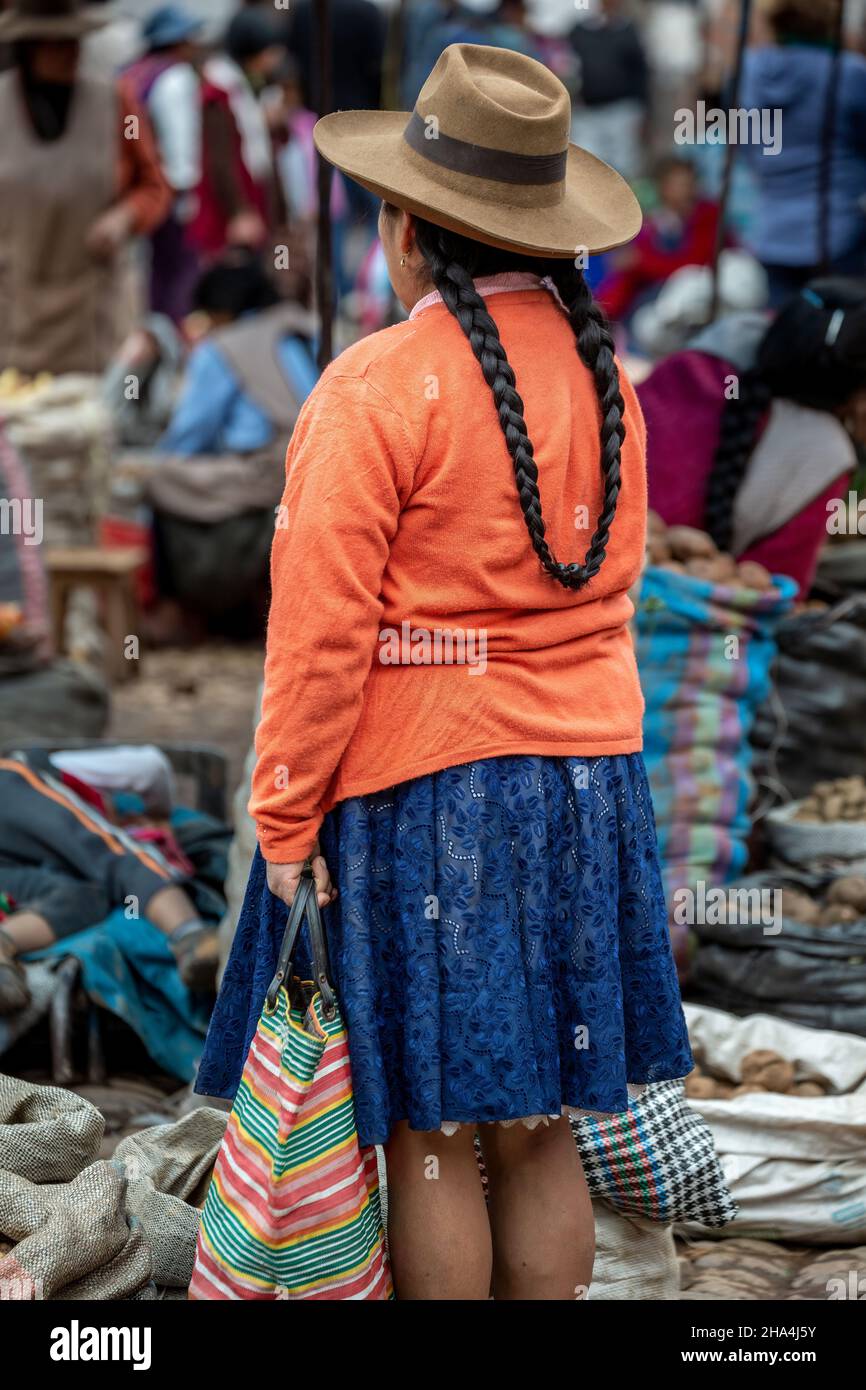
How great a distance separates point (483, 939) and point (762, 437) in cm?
215

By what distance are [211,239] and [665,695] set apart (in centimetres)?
633

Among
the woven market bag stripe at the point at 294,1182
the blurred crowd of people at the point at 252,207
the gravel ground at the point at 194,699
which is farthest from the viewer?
the blurred crowd of people at the point at 252,207

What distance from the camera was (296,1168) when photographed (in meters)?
2.22

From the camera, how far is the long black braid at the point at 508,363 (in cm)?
216

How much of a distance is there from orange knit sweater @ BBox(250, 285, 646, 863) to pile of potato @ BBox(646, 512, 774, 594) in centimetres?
162

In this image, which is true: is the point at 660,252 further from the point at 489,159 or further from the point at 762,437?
the point at 489,159

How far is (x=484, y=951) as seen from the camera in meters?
2.20

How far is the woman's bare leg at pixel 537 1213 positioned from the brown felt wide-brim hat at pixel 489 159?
3.78 ft

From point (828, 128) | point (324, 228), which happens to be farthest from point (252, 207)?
point (324, 228)

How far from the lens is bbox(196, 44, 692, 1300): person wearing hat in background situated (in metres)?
2.15

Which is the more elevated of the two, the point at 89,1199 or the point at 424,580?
the point at 424,580

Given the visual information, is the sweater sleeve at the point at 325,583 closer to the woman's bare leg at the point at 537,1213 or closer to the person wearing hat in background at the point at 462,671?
the person wearing hat in background at the point at 462,671

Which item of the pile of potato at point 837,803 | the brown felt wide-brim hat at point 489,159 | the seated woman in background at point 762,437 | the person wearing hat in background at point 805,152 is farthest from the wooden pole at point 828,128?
the brown felt wide-brim hat at point 489,159
